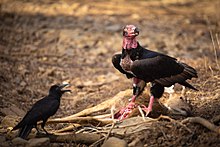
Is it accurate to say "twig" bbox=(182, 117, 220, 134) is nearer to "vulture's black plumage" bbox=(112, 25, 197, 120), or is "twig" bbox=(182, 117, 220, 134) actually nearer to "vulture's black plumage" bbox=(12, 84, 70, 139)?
"vulture's black plumage" bbox=(112, 25, 197, 120)

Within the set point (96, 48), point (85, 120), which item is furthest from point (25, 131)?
point (96, 48)

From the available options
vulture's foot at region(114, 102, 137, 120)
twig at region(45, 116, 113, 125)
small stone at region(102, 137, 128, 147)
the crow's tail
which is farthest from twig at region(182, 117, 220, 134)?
the crow's tail

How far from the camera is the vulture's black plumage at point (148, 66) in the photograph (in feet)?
16.1

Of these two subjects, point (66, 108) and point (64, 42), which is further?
point (64, 42)

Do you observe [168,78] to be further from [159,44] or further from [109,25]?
[109,25]

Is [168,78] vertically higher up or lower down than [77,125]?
higher up

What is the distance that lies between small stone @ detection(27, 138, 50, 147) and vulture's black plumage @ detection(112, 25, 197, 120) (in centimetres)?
117

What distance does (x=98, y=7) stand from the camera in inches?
529

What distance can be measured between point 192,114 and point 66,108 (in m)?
2.13

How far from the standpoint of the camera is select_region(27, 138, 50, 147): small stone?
428 centimetres

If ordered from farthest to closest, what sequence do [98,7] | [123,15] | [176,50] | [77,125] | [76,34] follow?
[98,7] < [123,15] < [76,34] < [176,50] < [77,125]

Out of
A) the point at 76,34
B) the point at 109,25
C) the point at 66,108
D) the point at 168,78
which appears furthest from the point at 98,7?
the point at 168,78

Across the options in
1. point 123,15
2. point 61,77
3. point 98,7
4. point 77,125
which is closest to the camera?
point 77,125

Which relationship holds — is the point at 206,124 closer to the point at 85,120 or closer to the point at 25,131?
the point at 85,120
